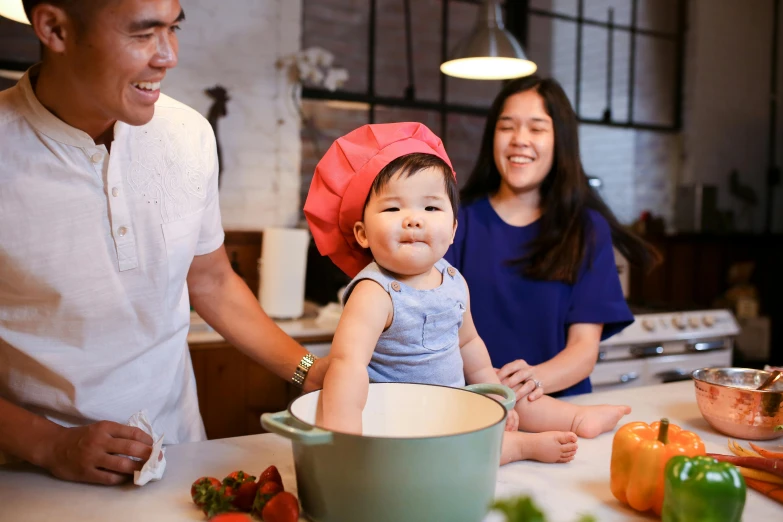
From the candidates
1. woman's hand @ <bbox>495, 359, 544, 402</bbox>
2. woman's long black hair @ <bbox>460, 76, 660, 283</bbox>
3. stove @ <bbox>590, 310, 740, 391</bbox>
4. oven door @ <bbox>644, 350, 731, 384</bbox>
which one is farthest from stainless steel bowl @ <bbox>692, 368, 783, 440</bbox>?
oven door @ <bbox>644, 350, 731, 384</bbox>

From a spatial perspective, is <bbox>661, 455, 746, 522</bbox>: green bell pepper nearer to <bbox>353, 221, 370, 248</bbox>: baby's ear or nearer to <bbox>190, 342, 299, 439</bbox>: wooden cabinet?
<bbox>353, 221, 370, 248</bbox>: baby's ear

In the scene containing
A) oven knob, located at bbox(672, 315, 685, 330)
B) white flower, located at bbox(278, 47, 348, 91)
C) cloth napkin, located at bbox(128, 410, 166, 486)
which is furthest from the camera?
oven knob, located at bbox(672, 315, 685, 330)

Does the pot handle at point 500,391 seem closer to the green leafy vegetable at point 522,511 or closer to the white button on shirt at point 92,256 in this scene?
the green leafy vegetable at point 522,511

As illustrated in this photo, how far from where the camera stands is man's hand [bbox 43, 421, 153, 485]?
1.03 m

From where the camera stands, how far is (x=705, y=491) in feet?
2.71

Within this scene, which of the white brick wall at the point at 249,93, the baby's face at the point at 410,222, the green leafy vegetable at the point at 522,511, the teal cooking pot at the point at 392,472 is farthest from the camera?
the white brick wall at the point at 249,93

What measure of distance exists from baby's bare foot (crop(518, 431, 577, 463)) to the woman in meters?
0.65

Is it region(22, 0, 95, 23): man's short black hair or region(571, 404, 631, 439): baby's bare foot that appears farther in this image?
region(571, 404, 631, 439): baby's bare foot

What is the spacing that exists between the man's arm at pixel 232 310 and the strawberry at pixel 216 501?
0.44 m

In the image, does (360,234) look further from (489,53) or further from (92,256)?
(489,53)

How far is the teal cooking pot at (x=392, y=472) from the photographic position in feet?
2.65

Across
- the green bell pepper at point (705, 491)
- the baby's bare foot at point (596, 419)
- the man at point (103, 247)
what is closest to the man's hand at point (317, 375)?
the man at point (103, 247)

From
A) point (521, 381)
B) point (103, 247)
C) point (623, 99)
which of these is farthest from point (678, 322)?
point (103, 247)

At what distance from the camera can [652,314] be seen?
370 cm
